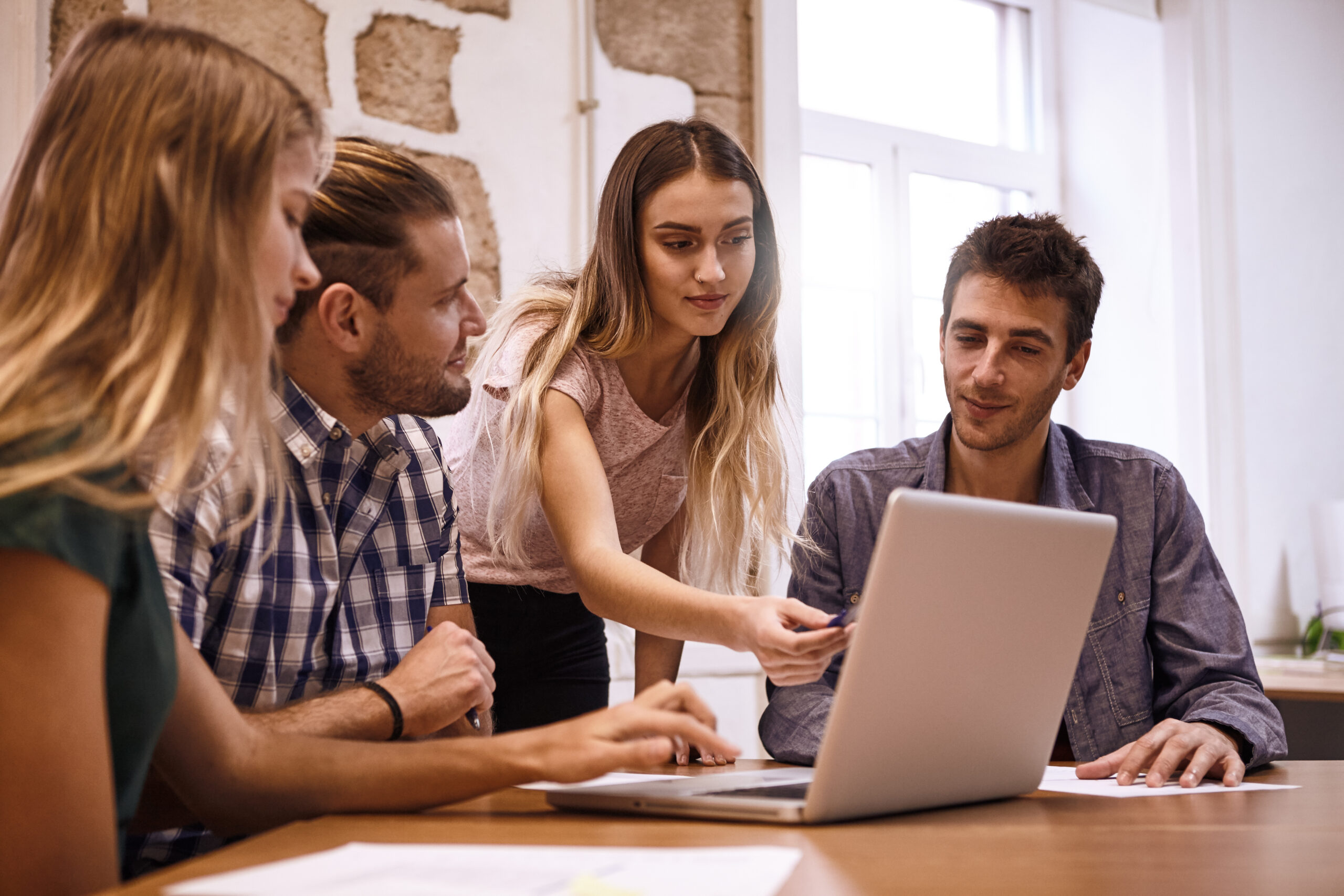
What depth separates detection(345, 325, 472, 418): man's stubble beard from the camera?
1.32m

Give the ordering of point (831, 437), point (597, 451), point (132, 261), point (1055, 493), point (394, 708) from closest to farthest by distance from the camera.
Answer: point (132, 261)
point (394, 708)
point (597, 451)
point (1055, 493)
point (831, 437)

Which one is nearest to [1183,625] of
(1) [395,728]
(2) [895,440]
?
(1) [395,728]

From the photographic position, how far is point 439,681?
46.5 inches

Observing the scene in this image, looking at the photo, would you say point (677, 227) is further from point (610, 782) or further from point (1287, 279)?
point (1287, 279)

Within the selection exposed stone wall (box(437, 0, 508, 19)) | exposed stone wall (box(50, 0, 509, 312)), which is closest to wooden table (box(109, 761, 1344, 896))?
exposed stone wall (box(50, 0, 509, 312))

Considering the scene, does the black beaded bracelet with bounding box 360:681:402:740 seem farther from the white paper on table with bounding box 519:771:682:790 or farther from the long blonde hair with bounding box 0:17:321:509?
the long blonde hair with bounding box 0:17:321:509

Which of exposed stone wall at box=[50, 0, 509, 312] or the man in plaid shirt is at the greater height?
exposed stone wall at box=[50, 0, 509, 312]

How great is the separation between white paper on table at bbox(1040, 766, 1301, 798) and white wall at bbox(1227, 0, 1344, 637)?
2.66 metres

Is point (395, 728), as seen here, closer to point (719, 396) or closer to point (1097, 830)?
point (1097, 830)

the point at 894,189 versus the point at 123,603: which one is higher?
the point at 894,189

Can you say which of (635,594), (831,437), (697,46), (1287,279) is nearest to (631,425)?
(635,594)

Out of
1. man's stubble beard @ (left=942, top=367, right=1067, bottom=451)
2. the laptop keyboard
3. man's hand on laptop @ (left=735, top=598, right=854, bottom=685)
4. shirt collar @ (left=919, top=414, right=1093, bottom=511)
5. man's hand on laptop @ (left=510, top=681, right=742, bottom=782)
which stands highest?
man's stubble beard @ (left=942, top=367, right=1067, bottom=451)

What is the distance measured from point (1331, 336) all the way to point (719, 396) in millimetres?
2964

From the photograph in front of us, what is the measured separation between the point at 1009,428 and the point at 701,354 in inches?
18.7
